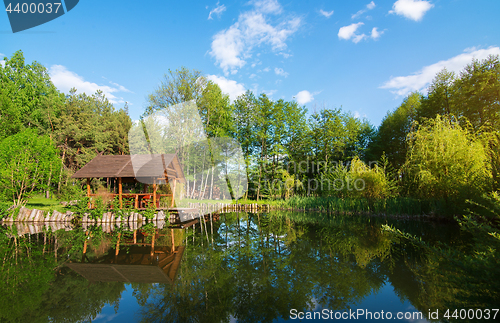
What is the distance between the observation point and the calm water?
12.2 feet

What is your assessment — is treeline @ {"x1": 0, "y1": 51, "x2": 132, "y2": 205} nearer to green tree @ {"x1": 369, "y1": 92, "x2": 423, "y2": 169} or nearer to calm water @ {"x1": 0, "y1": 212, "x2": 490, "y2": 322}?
calm water @ {"x1": 0, "y1": 212, "x2": 490, "y2": 322}

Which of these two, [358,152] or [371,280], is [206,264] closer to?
[371,280]

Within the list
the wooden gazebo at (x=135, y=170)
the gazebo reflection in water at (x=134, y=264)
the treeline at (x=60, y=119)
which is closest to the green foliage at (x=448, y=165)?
the gazebo reflection in water at (x=134, y=264)

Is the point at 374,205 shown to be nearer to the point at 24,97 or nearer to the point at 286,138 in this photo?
the point at 286,138

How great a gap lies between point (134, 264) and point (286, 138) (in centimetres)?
2254

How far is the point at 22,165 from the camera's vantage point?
12883 mm

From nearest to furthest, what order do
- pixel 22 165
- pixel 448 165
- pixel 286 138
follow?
1. pixel 448 165
2. pixel 22 165
3. pixel 286 138

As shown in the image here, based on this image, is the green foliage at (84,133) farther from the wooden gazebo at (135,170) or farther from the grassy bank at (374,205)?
the grassy bank at (374,205)

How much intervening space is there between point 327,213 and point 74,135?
25971 mm

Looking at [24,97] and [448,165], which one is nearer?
[448,165]

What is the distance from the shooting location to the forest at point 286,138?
42.5 feet

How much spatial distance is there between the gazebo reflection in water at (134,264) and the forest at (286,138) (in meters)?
9.32

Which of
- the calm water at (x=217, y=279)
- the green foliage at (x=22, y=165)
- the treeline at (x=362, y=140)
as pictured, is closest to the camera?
the calm water at (x=217, y=279)

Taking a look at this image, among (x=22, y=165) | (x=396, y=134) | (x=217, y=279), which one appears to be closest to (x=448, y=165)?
(x=217, y=279)
